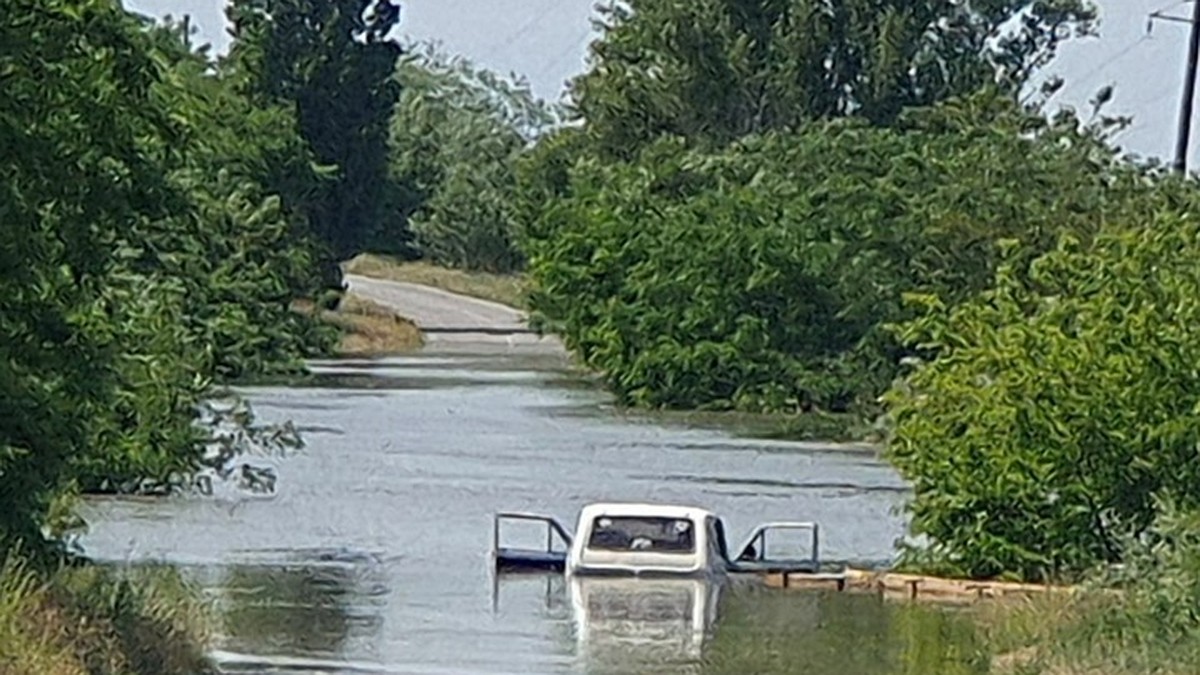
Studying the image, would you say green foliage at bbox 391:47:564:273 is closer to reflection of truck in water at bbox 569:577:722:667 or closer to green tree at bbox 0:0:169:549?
reflection of truck in water at bbox 569:577:722:667

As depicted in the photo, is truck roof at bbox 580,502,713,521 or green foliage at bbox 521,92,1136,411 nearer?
truck roof at bbox 580,502,713,521

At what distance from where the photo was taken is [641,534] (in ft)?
116

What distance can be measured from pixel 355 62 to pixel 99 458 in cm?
5853

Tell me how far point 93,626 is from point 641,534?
16.7m

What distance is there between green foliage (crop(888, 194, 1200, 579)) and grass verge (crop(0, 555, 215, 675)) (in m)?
11.7

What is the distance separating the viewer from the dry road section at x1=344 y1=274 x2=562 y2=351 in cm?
10094

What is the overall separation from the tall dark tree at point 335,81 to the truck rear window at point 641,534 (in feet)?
183

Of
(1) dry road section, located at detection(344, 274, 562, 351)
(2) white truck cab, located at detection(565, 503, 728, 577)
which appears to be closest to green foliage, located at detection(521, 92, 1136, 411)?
(1) dry road section, located at detection(344, 274, 562, 351)

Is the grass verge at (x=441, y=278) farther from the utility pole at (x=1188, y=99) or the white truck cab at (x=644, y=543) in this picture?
the white truck cab at (x=644, y=543)

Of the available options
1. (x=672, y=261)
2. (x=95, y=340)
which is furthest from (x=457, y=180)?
(x=95, y=340)

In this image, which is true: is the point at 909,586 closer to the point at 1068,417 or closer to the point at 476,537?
the point at 1068,417

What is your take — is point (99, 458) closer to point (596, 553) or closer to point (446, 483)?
point (596, 553)

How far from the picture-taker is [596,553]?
34844 millimetres

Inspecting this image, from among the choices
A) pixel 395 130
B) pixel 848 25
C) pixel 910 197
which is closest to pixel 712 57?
pixel 848 25
